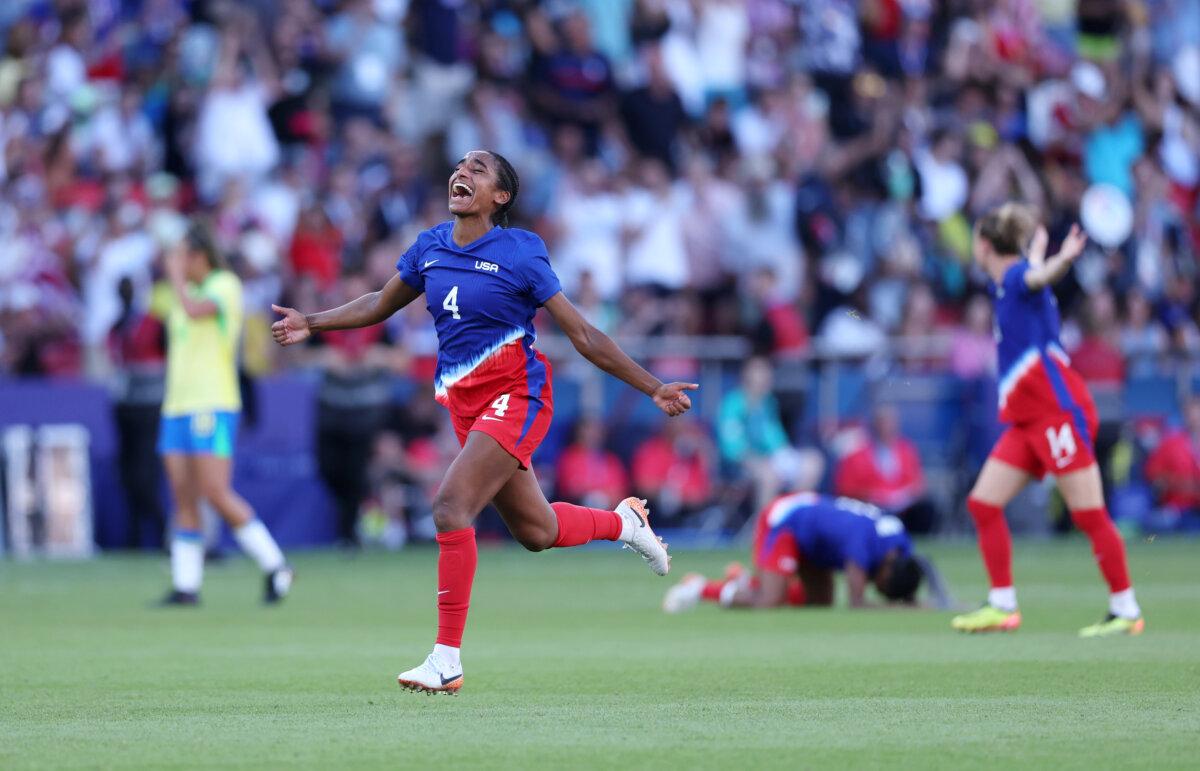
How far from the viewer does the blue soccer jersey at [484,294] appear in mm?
8977

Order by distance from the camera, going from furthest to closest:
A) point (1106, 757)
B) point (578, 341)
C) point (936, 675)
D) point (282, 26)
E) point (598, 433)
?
point (282, 26) < point (598, 433) < point (936, 675) < point (578, 341) < point (1106, 757)

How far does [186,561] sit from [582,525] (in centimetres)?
568

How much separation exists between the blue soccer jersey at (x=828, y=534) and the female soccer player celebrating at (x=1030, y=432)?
56.6 inches

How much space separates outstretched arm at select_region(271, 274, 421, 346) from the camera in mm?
9328

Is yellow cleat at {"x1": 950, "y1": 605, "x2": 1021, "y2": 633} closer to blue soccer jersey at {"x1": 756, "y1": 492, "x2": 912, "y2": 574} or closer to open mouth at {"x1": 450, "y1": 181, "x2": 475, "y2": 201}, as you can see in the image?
blue soccer jersey at {"x1": 756, "y1": 492, "x2": 912, "y2": 574}

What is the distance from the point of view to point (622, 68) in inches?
1006

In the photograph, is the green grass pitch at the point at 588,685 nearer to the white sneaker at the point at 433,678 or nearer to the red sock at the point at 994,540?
the white sneaker at the point at 433,678

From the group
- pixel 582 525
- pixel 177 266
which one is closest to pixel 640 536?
pixel 582 525

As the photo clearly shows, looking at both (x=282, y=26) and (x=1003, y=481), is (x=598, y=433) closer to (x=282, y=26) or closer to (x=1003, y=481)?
(x=282, y=26)

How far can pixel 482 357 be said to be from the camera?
357 inches

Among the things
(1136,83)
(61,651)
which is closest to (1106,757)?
(61,651)

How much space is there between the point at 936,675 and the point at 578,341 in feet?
7.82

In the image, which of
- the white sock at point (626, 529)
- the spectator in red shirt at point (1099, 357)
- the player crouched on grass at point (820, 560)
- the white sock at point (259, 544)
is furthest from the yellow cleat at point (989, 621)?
the spectator in red shirt at point (1099, 357)

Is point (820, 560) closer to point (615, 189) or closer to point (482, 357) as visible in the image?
point (482, 357)
